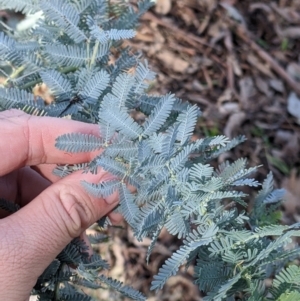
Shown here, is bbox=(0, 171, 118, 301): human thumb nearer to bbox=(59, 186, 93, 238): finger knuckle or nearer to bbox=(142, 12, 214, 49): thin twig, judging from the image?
bbox=(59, 186, 93, 238): finger knuckle

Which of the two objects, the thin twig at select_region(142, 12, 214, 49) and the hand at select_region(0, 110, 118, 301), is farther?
the thin twig at select_region(142, 12, 214, 49)

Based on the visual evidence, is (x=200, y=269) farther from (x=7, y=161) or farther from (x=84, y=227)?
(x=7, y=161)

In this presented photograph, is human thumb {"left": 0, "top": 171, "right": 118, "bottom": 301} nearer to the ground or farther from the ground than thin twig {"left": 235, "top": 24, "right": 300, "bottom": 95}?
farther from the ground

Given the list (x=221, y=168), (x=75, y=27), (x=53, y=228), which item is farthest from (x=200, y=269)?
(x=75, y=27)

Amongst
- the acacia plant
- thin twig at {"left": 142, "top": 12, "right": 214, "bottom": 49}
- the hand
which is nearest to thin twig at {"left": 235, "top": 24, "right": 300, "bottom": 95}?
thin twig at {"left": 142, "top": 12, "right": 214, "bottom": 49}

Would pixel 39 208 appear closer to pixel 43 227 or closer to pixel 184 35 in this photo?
pixel 43 227

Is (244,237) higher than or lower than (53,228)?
higher

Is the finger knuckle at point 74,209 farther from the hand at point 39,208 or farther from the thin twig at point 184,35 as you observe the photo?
the thin twig at point 184,35
